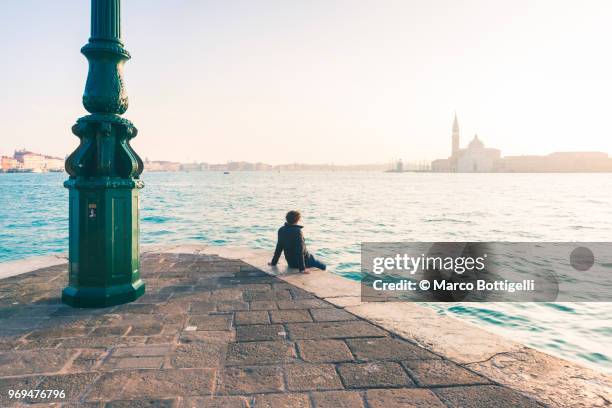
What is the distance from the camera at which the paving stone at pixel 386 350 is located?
2994 mm

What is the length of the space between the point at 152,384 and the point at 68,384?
510 mm

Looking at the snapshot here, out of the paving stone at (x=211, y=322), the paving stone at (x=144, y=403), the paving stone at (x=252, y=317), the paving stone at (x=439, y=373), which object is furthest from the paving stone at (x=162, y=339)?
the paving stone at (x=439, y=373)

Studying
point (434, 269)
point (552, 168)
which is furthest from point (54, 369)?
point (552, 168)

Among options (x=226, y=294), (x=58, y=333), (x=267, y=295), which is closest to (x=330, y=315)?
(x=267, y=295)

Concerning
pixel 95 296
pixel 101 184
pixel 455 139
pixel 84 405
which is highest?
pixel 455 139

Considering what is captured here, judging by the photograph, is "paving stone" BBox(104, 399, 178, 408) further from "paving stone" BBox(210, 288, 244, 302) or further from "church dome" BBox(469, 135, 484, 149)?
"church dome" BBox(469, 135, 484, 149)

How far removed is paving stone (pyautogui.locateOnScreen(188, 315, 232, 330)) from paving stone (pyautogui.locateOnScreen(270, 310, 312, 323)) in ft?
1.33

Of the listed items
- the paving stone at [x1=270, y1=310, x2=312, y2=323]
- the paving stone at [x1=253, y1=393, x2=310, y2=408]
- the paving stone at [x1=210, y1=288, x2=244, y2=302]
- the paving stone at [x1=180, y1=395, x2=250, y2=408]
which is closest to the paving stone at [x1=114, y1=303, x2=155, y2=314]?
the paving stone at [x1=210, y1=288, x2=244, y2=302]

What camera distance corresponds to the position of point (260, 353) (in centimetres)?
304

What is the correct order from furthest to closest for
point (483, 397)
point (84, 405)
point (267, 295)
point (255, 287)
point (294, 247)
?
point (294, 247)
point (255, 287)
point (267, 295)
point (483, 397)
point (84, 405)

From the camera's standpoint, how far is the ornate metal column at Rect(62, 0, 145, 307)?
4129 millimetres

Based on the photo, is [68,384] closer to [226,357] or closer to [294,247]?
[226,357]

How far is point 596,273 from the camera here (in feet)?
35.0

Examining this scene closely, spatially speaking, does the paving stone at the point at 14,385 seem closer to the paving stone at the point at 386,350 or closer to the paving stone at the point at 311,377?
the paving stone at the point at 311,377
